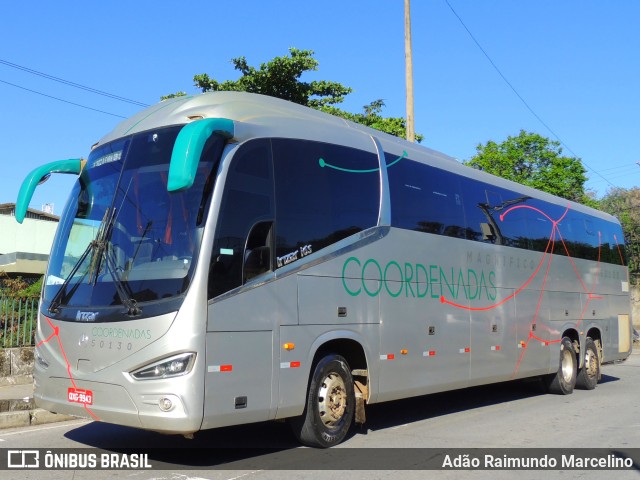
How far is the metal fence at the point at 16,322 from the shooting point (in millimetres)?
12867

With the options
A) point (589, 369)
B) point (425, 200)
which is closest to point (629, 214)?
point (589, 369)

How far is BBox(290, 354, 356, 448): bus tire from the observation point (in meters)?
7.48

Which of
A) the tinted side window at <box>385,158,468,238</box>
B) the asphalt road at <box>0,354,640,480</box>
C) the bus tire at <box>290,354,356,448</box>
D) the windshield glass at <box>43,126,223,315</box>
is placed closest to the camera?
the windshield glass at <box>43,126,223,315</box>

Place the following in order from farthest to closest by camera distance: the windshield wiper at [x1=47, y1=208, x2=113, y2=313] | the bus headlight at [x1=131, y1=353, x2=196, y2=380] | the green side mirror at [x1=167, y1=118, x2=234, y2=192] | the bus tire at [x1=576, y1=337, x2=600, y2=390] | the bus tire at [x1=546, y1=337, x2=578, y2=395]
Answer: the bus tire at [x1=576, y1=337, x2=600, y2=390]
the bus tire at [x1=546, y1=337, x2=578, y2=395]
the windshield wiper at [x1=47, y1=208, x2=113, y2=313]
the bus headlight at [x1=131, y1=353, x2=196, y2=380]
the green side mirror at [x1=167, y1=118, x2=234, y2=192]

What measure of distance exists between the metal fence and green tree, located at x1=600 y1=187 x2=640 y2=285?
78.9 feet

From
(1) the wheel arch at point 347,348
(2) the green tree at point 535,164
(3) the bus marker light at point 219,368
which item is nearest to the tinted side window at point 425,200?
(1) the wheel arch at point 347,348

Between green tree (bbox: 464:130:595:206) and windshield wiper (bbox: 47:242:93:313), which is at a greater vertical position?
green tree (bbox: 464:130:595:206)

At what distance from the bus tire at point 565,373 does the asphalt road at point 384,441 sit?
44.4 inches

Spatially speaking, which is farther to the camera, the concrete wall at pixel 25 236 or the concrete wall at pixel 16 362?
the concrete wall at pixel 25 236

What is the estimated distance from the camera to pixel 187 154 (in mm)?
5902

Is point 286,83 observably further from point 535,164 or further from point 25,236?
point 535,164


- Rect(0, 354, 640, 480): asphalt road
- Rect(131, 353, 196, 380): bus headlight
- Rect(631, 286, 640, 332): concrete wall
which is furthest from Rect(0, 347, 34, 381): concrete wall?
Rect(631, 286, 640, 332): concrete wall

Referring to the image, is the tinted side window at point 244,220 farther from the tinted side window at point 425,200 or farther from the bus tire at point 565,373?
the bus tire at point 565,373

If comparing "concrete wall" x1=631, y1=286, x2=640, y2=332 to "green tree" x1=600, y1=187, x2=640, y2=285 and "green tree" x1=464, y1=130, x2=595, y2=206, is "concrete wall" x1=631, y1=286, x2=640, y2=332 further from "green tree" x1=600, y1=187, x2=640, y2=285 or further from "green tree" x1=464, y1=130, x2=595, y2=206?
"green tree" x1=464, y1=130, x2=595, y2=206
